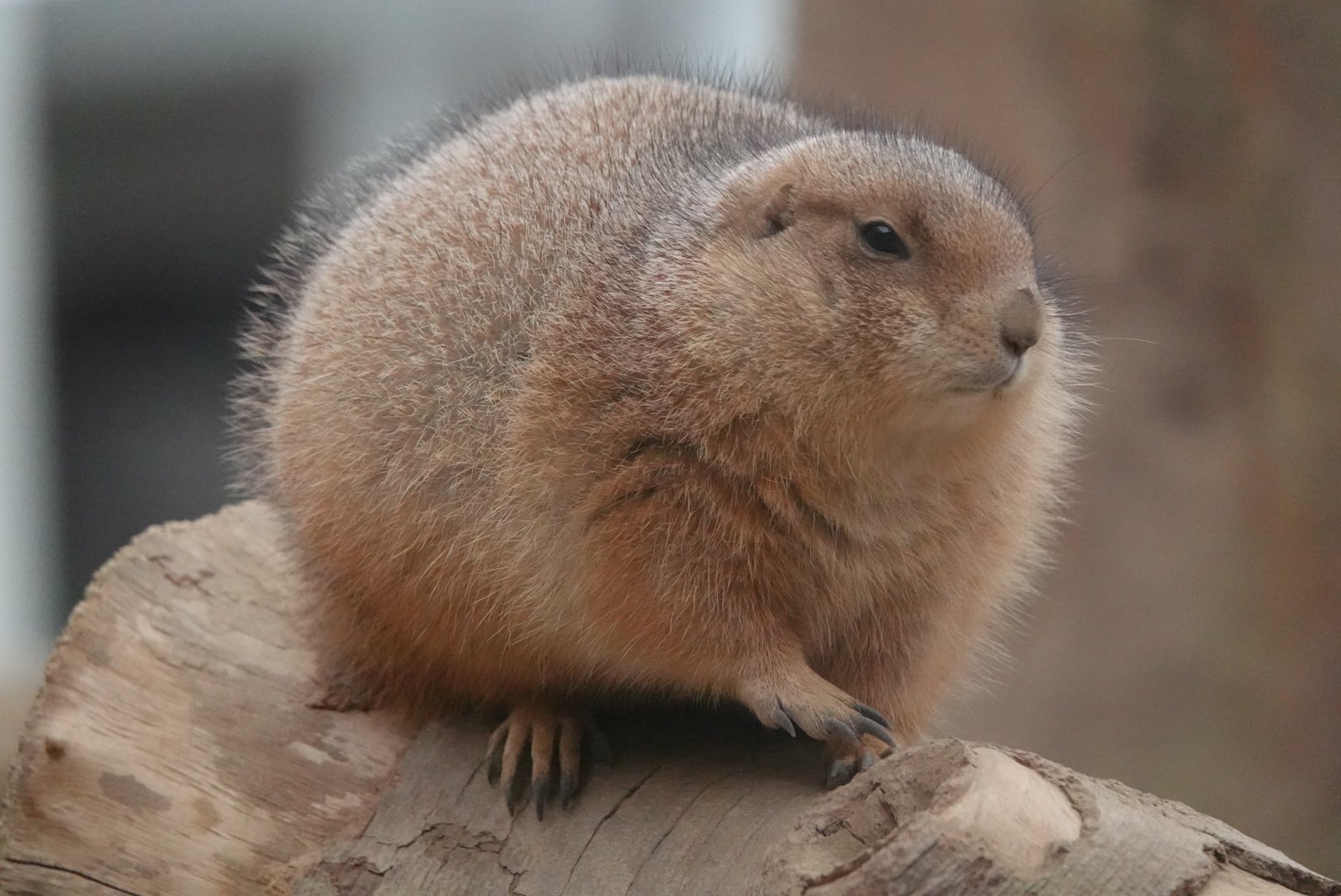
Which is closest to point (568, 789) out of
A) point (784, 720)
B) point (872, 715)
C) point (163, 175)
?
point (784, 720)

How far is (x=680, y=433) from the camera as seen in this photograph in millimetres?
2555

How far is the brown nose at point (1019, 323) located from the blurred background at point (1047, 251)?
1161 mm

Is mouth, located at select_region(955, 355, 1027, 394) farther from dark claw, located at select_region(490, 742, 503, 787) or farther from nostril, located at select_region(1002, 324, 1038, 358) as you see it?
dark claw, located at select_region(490, 742, 503, 787)

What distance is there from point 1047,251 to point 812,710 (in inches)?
93.1

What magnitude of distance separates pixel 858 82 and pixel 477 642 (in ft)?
9.60

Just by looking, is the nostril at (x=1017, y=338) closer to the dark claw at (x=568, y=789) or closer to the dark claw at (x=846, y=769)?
the dark claw at (x=846, y=769)

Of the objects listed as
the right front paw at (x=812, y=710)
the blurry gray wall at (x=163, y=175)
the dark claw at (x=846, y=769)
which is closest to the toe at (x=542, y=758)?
the right front paw at (x=812, y=710)

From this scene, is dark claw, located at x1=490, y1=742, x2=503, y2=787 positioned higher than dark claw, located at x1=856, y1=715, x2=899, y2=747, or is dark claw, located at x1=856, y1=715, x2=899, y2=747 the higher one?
dark claw, located at x1=856, y1=715, x2=899, y2=747

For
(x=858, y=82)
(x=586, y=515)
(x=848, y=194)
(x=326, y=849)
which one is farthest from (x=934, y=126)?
(x=326, y=849)

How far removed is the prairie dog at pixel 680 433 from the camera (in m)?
2.47

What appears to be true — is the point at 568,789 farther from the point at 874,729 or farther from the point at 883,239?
the point at 883,239

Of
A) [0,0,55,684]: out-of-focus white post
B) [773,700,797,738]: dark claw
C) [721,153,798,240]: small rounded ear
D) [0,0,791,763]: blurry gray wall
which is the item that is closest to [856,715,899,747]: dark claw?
[773,700,797,738]: dark claw

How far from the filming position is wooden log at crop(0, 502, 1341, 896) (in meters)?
1.98

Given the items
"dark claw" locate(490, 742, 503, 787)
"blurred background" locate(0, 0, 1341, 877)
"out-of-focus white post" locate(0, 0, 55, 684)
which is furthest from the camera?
"out-of-focus white post" locate(0, 0, 55, 684)
